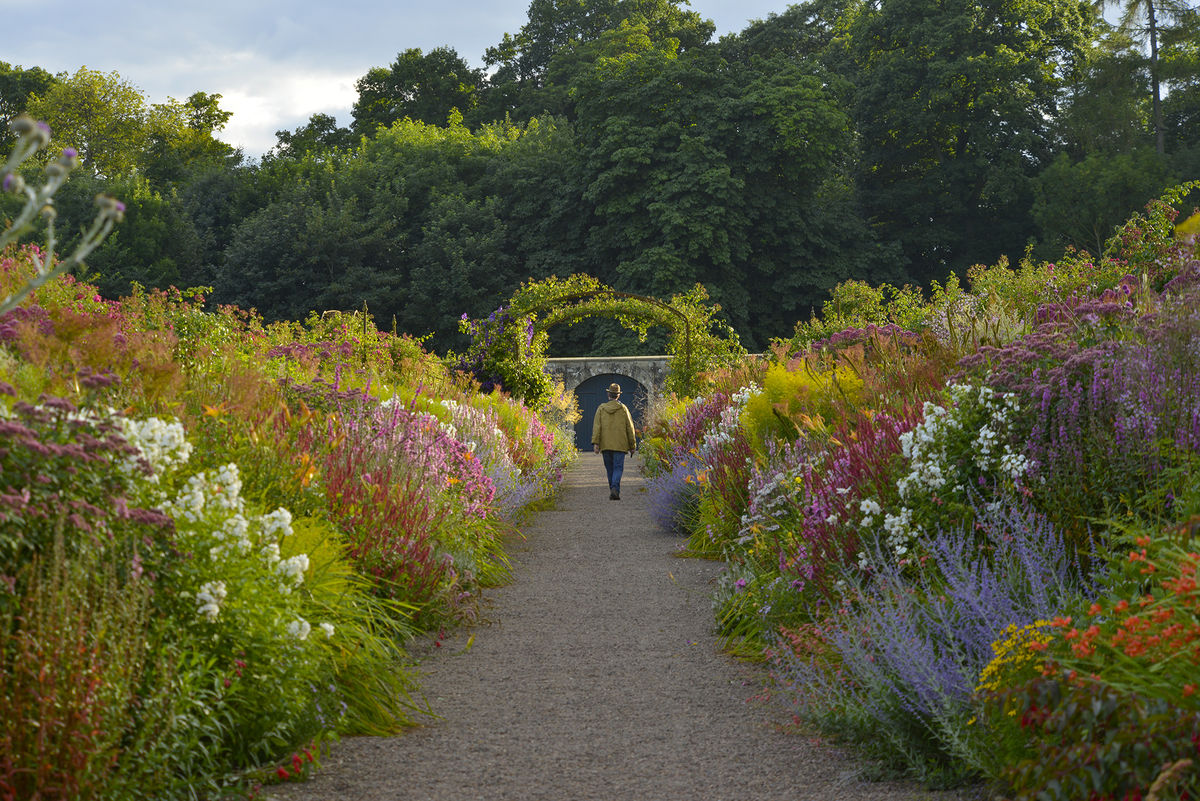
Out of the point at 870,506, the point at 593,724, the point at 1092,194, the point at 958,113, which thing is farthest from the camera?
the point at 958,113

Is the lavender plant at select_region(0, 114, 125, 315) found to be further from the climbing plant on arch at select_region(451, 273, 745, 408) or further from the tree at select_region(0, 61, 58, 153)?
the tree at select_region(0, 61, 58, 153)

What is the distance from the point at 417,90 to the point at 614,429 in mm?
34343

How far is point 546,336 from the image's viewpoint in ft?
64.9

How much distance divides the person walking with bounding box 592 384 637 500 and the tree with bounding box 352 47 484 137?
32.7 metres

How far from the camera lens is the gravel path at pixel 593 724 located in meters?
3.50

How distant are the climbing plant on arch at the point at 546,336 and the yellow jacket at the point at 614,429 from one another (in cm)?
534

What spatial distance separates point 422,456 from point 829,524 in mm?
2524

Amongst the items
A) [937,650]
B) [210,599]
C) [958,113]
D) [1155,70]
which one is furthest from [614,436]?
[1155,70]

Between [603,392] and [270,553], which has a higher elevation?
[603,392]

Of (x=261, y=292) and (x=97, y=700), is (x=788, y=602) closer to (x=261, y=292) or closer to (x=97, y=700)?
(x=97, y=700)

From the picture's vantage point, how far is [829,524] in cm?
520

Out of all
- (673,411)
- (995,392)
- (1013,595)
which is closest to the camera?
(1013,595)

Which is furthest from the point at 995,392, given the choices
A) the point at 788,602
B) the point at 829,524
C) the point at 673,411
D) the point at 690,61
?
the point at 690,61

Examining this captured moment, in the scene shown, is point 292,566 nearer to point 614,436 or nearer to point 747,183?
point 614,436
